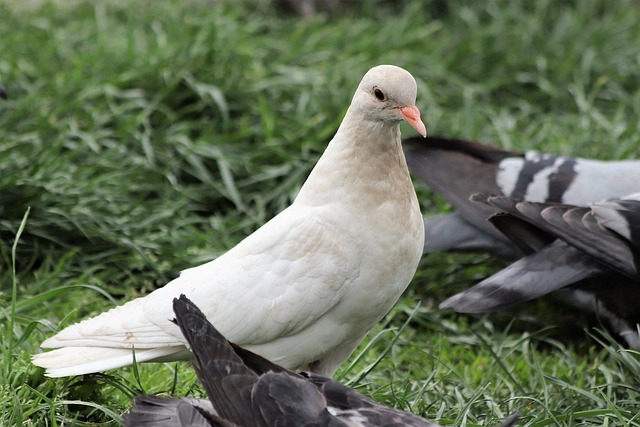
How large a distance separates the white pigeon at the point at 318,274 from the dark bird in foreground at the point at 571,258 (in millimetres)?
923

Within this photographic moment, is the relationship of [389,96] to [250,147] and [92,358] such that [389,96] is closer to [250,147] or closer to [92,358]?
[92,358]

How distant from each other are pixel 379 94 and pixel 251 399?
1.04 m

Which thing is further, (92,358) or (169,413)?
(92,358)

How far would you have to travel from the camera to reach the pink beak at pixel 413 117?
3.30m

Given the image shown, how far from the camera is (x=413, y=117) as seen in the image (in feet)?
10.9

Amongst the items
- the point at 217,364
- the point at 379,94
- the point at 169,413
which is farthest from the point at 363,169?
the point at 169,413

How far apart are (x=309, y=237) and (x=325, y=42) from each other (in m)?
3.87

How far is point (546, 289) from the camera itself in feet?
14.8

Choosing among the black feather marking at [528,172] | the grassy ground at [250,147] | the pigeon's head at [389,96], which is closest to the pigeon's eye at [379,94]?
the pigeon's head at [389,96]

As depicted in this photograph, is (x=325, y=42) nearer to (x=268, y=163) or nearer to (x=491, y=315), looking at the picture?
(x=268, y=163)

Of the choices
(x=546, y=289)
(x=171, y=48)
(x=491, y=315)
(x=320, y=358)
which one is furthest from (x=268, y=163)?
(x=320, y=358)

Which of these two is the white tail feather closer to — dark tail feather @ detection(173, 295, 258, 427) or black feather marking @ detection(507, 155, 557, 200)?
dark tail feather @ detection(173, 295, 258, 427)

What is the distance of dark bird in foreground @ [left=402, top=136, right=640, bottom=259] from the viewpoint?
16.7 feet

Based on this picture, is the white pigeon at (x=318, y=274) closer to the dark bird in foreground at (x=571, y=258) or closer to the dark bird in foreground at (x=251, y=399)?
the dark bird in foreground at (x=251, y=399)
